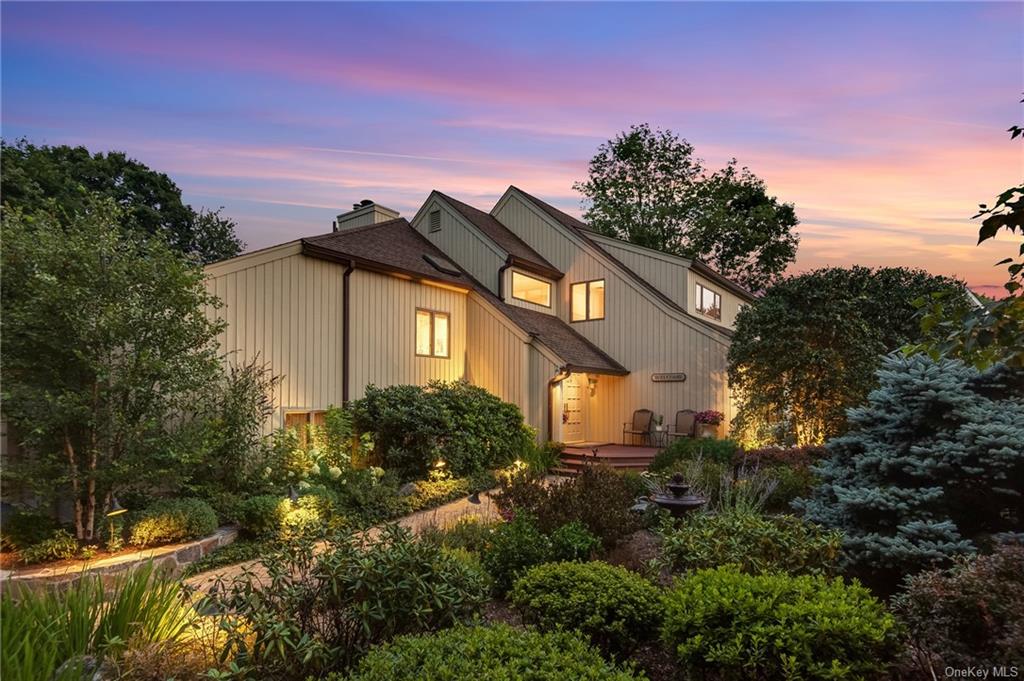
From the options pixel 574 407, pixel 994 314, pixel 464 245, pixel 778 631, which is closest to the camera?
pixel 994 314

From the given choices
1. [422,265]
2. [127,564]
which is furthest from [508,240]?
[127,564]

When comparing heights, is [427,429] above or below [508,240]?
below

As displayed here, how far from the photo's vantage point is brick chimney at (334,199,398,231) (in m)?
19.0

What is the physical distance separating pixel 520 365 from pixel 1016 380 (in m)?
11.2

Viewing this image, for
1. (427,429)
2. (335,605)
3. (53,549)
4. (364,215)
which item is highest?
(364,215)

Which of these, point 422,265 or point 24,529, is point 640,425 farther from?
point 24,529

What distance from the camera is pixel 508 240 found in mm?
19844

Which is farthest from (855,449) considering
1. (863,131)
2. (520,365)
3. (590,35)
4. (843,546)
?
(520,365)

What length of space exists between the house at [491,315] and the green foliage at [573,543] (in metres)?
7.45

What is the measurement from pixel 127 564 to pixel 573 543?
17.9 ft

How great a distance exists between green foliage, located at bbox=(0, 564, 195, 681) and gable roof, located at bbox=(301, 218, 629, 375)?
9.17 m

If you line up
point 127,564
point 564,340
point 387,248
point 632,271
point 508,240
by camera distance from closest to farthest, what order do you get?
point 127,564 → point 387,248 → point 564,340 → point 632,271 → point 508,240

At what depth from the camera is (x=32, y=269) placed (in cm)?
757

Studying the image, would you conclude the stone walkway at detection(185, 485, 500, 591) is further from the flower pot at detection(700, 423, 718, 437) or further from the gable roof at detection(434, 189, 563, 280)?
the gable roof at detection(434, 189, 563, 280)
